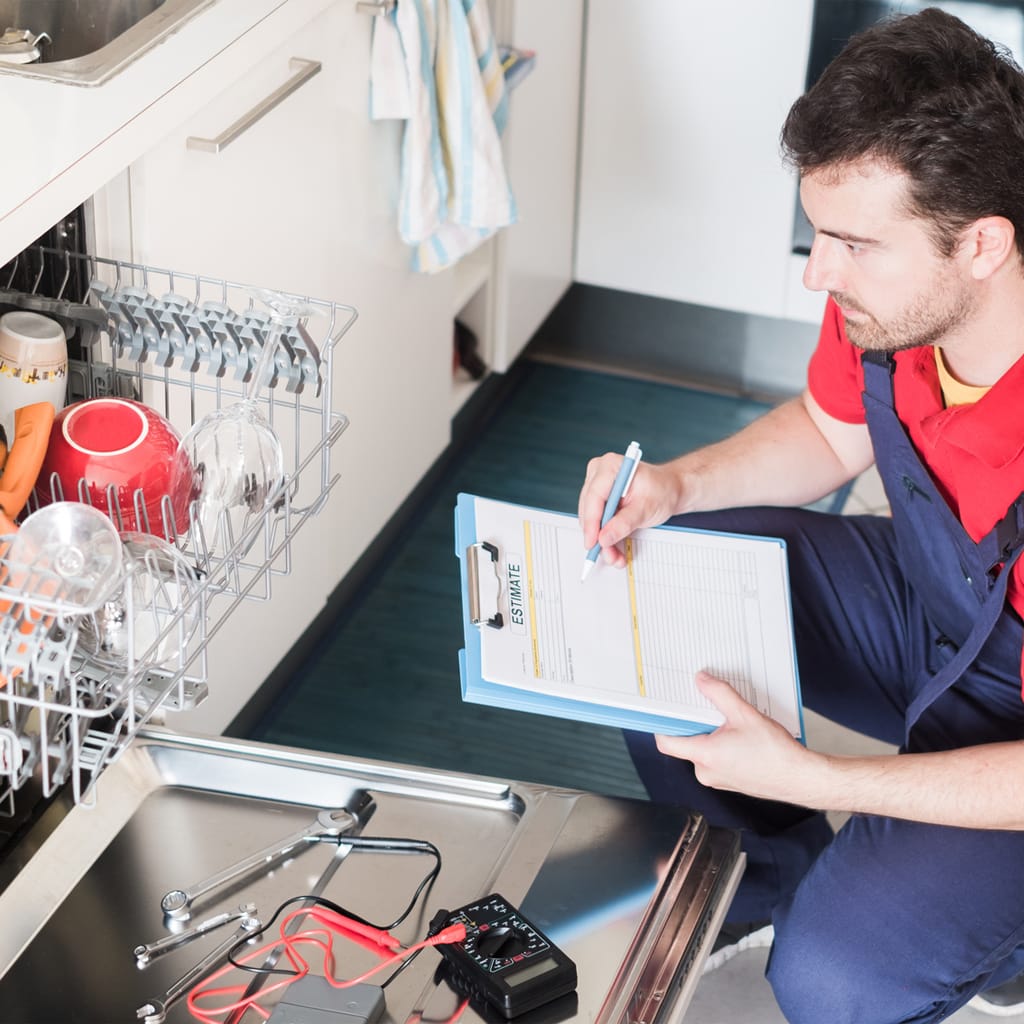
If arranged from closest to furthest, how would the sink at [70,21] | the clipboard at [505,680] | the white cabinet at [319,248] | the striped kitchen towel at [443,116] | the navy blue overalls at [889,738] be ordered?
the clipboard at [505,680]
the navy blue overalls at [889,738]
the white cabinet at [319,248]
the sink at [70,21]
the striped kitchen towel at [443,116]

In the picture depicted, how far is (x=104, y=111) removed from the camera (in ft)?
3.77

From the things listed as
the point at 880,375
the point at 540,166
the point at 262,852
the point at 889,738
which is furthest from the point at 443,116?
the point at 262,852

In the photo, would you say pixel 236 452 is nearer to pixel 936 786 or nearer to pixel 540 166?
pixel 936 786

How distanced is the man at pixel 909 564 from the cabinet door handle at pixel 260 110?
0.48 metres

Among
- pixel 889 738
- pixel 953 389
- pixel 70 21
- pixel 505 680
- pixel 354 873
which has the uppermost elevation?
pixel 70 21

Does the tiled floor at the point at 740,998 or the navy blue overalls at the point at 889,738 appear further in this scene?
the tiled floor at the point at 740,998

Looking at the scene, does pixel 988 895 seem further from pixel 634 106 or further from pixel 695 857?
pixel 634 106

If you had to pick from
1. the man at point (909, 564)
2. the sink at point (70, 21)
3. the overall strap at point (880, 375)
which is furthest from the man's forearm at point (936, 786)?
the sink at point (70, 21)

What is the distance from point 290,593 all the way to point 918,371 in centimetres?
82

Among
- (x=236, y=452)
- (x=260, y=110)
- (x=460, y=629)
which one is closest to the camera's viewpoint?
(x=236, y=452)

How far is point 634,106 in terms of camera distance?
2617 millimetres

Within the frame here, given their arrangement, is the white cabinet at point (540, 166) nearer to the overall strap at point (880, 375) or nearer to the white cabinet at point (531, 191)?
the white cabinet at point (531, 191)

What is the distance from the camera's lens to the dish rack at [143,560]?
867 millimetres

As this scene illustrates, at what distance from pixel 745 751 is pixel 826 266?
437 millimetres
